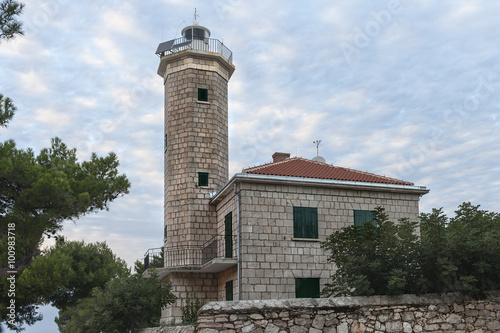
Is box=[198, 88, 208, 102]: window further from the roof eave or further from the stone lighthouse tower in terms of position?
the roof eave

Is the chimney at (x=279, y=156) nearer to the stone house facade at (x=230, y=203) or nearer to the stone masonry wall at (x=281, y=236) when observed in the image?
the stone house facade at (x=230, y=203)

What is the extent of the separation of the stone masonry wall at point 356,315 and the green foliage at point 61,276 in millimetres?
10631

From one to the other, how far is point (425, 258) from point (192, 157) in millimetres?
13479

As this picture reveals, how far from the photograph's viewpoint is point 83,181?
15594 mm

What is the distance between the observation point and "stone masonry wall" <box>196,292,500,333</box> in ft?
30.9

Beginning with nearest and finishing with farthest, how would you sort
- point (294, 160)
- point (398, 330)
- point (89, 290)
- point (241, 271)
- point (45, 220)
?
point (398, 330)
point (45, 220)
point (241, 271)
point (294, 160)
point (89, 290)

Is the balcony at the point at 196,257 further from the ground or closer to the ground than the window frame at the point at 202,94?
closer to the ground

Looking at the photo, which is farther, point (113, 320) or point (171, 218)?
point (171, 218)

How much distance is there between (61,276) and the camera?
61.3 feet

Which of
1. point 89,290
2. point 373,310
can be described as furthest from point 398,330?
point 89,290

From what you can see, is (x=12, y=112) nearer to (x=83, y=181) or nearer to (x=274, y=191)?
(x=83, y=181)

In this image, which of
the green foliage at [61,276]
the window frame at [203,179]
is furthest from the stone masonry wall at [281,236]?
the green foliage at [61,276]

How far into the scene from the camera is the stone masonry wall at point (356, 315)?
9.41m

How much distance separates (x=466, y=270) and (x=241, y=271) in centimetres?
903
